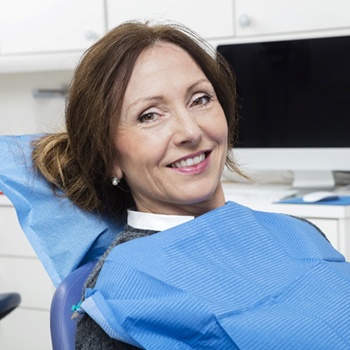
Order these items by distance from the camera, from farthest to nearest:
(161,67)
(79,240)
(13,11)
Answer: (13,11) < (79,240) < (161,67)

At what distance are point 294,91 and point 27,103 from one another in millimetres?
1382

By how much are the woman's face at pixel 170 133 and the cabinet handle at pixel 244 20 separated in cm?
147

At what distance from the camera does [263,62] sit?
114 inches

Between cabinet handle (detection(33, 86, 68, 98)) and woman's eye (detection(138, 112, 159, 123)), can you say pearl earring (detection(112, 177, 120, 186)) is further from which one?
cabinet handle (detection(33, 86, 68, 98))

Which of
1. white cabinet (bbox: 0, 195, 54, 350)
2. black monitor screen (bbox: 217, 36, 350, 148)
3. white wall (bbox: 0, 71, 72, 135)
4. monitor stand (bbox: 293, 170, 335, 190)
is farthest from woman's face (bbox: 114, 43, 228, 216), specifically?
white wall (bbox: 0, 71, 72, 135)

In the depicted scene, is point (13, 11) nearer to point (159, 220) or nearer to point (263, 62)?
point (263, 62)

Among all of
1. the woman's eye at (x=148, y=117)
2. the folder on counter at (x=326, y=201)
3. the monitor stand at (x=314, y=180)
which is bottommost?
the monitor stand at (x=314, y=180)

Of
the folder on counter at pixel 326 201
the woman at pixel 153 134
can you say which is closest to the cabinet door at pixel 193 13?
the folder on counter at pixel 326 201

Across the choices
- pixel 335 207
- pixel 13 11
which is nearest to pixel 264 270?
pixel 335 207

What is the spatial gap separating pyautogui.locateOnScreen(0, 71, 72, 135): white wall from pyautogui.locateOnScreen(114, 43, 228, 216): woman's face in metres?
2.17

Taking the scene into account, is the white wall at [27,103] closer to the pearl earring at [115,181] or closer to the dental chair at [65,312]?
the pearl earring at [115,181]

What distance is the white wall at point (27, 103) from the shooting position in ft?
12.0

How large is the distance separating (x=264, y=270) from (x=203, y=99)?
0.34m

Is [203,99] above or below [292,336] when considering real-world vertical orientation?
above
